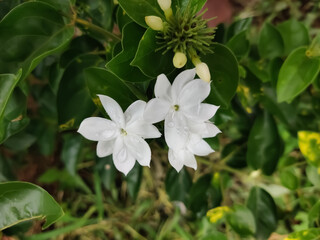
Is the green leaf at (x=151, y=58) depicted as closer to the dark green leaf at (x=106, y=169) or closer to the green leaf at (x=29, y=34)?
the green leaf at (x=29, y=34)

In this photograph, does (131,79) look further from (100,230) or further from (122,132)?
(100,230)

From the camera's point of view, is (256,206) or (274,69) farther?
(256,206)

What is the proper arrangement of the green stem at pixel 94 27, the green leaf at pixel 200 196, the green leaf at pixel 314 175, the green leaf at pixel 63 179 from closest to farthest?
the green stem at pixel 94 27 → the green leaf at pixel 314 175 → the green leaf at pixel 200 196 → the green leaf at pixel 63 179

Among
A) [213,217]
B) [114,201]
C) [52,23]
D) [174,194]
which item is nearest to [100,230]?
[114,201]

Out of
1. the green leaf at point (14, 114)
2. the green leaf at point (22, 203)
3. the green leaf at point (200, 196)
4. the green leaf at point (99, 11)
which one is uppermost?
the green leaf at point (99, 11)

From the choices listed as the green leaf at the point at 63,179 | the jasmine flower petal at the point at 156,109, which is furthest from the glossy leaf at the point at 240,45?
the green leaf at the point at 63,179
